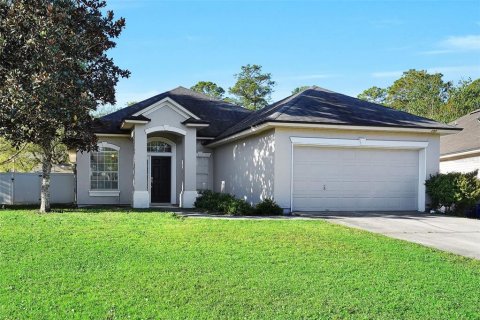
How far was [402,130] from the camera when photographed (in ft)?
55.0

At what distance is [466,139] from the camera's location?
23.0m

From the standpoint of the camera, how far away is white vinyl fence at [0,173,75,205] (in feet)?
68.2

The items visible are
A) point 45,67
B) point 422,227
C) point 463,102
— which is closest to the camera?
point 422,227

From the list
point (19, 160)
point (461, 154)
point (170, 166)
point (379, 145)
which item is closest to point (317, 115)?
point (379, 145)

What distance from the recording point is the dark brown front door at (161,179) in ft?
70.8

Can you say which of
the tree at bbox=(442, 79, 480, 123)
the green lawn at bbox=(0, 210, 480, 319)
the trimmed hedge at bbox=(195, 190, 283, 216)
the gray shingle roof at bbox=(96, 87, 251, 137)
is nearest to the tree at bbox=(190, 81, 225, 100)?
the tree at bbox=(442, 79, 480, 123)

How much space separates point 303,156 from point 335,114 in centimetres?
202

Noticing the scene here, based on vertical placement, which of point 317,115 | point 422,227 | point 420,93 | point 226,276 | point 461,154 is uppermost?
point 420,93

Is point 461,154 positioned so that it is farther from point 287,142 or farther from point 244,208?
point 244,208

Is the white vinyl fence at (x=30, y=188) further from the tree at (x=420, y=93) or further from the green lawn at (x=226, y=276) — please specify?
the tree at (x=420, y=93)

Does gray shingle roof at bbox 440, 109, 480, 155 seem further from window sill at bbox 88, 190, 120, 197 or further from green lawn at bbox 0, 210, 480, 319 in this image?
window sill at bbox 88, 190, 120, 197

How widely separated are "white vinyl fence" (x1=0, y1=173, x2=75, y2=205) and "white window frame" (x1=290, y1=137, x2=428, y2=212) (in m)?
10.9

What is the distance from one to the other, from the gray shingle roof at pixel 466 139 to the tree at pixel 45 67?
1633 centimetres

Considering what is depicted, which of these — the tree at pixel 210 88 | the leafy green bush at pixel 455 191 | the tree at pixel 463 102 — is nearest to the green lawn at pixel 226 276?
the leafy green bush at pixel 455 191
